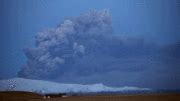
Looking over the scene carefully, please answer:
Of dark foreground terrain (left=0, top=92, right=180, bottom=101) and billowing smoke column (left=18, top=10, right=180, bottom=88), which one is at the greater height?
billowing smoke column (left=18, top=10, right=180, bottom=88)

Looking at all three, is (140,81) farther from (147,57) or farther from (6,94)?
(6,94)

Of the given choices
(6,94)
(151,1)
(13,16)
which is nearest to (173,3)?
(151,1)

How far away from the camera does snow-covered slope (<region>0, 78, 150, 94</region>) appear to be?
56.6 inches

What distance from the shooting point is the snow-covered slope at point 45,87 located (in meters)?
1.44

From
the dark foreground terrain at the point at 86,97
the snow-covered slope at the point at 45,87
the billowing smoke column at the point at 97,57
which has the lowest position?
the dark foreground terrain at the point at 86,97

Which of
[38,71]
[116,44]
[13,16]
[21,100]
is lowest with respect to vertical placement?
[21,100]

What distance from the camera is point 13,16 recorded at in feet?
4.69

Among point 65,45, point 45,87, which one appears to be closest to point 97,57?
point 65,45

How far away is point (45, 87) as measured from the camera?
1.45 metres

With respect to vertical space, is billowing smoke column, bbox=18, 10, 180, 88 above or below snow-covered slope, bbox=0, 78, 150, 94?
above

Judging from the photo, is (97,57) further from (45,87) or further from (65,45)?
(45,87)

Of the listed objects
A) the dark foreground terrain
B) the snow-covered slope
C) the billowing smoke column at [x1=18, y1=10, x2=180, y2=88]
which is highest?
the billowing smoke column at [x1=18, y1=10, x2=180, y2=88]

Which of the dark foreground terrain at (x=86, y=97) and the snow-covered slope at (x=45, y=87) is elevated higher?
the snow-covered slope at (x=45, y=87)

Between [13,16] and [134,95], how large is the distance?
0.70 m
